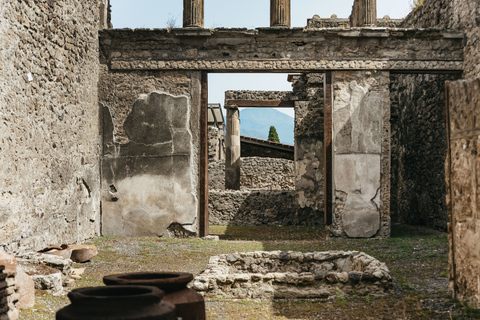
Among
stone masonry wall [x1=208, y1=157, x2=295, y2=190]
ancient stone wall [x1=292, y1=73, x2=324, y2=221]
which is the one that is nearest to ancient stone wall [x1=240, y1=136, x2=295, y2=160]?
stone masonry wall [x1=208, y1=157, x2=295, y2=190]

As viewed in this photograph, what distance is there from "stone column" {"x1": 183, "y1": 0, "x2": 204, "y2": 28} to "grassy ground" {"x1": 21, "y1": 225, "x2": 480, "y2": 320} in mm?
3648

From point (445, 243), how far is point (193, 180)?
4.03m

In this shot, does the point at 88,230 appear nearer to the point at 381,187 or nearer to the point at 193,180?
the point at 193,180

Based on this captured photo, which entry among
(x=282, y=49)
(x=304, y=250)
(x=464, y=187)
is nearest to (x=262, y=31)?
(x=282, y=49)

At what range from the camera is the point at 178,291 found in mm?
3002

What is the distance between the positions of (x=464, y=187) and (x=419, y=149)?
22.7 ft

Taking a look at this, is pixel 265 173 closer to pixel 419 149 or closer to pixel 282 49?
pixel 419 149

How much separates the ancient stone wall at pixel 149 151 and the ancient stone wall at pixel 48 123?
24 cm

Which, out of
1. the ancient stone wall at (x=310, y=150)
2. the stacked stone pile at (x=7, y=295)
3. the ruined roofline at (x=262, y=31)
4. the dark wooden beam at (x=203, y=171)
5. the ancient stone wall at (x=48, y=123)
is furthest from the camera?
the ancient stone wall at (x=310, y=150)

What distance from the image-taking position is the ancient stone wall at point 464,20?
8.19 m

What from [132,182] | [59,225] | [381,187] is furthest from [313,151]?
[59,225]

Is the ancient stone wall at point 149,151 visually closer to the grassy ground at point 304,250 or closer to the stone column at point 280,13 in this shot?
the grassy ground at point 304,250

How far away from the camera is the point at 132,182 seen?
28.8 feet

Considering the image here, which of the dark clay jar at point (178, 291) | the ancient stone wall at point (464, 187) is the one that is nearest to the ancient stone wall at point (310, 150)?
the ancient stone wall at point (464, 187)
